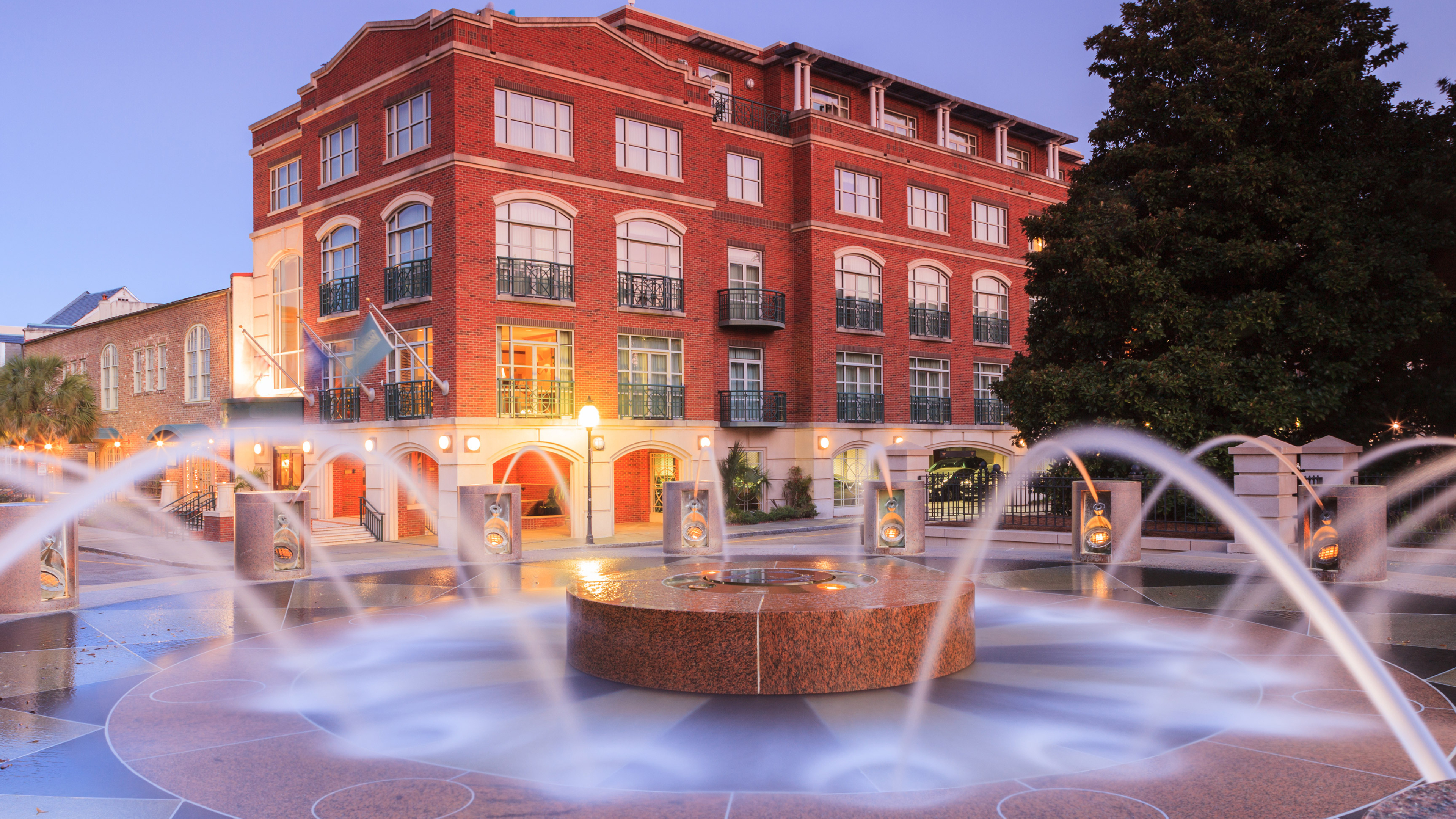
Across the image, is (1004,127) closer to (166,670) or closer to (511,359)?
(511,359)

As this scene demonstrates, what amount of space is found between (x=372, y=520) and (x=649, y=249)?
39.5 feet

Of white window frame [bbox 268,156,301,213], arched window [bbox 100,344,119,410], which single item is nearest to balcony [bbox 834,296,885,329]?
white window frame [bbox 268,156,301,213]

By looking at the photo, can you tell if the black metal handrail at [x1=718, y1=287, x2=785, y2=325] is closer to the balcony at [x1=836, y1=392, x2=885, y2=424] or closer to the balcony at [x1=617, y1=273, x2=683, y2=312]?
the balcony at [x1=617, y1=273, x2=683, y2=312]

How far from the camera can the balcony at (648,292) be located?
99.0ft

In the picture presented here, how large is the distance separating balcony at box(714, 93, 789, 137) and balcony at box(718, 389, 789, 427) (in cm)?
1003

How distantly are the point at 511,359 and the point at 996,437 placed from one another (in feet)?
79.4

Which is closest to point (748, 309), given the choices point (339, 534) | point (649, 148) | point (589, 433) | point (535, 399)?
point (649, 148)

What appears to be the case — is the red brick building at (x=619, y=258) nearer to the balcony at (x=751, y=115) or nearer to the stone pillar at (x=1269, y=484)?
the balcony at (x=751, y=115)

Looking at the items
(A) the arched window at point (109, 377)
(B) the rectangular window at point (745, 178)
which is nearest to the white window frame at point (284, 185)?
(B) the rectangular window at point (745, 178)

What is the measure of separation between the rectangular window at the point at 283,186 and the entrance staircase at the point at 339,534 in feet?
42.6

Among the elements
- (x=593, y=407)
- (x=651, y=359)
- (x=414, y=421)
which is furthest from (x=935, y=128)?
(x=414, y=421)

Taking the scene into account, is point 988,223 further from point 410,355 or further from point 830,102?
point 410,355

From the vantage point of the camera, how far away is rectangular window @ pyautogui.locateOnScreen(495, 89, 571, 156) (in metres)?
27.2

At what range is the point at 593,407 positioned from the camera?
89.7 ft
